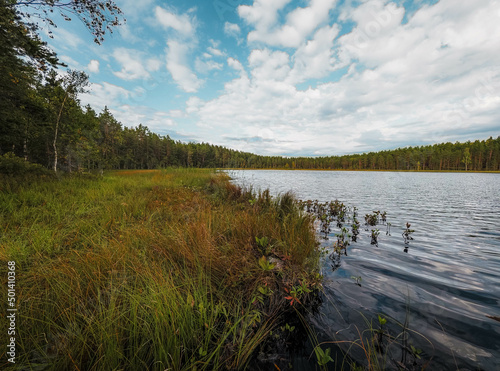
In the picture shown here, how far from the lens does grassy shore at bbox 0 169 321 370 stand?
1550 mm

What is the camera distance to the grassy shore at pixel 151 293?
1.55m

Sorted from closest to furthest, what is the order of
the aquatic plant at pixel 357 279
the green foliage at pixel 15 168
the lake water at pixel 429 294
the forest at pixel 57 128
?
the lake water at pixel 429 294 < the aquatic plant at pixel 357 279 < the forest at pixel 57 128 < the green foliage at pixel 15 168

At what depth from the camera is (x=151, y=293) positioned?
1990 mm

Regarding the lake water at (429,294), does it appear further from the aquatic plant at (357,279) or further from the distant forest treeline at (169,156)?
Answer: the distant forest treeline at (169,156)

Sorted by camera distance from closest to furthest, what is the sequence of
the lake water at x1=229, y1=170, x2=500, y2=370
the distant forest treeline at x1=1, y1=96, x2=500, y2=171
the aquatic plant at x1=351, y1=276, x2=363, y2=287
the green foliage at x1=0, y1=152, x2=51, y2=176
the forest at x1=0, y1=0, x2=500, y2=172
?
the lake water at x1=229, y1=170, x2=500, y2=370 < the aquatic plant at x1=351, y1=276, x2=363, y2=287 < the forest at x1=0, y1=0, x2=500, y2=172 < the green foliage at x1=0, y1=152, x2=51, y2=176 < the distant forest treeline at x1=1, y1=96, x2=500, y2=171

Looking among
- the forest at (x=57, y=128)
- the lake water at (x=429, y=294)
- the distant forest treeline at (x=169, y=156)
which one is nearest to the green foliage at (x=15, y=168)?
the forest at (x=57, y=128)

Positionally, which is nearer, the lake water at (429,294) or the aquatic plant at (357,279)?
the lake water at (429,294)

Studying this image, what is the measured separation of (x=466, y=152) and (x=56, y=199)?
12607cm

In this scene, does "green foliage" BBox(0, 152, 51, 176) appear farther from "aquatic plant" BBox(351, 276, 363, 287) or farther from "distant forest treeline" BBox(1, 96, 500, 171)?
"aquatic plant" BBox(351, 276, 363, 287)

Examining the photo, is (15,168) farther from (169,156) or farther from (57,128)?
(169,156)

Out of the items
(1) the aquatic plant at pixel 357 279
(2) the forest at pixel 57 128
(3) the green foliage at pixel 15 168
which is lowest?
(1) the aquatic plant at pixel 357 279

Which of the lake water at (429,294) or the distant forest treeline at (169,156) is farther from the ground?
the distant forest treeline at (169,156)

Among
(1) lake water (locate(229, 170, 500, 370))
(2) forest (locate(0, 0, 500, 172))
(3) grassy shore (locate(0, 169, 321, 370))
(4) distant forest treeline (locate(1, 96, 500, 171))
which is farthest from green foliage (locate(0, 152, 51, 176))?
(1) lake water (locate(229, 170, 500, 370))

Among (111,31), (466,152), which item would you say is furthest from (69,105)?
(466,152)
